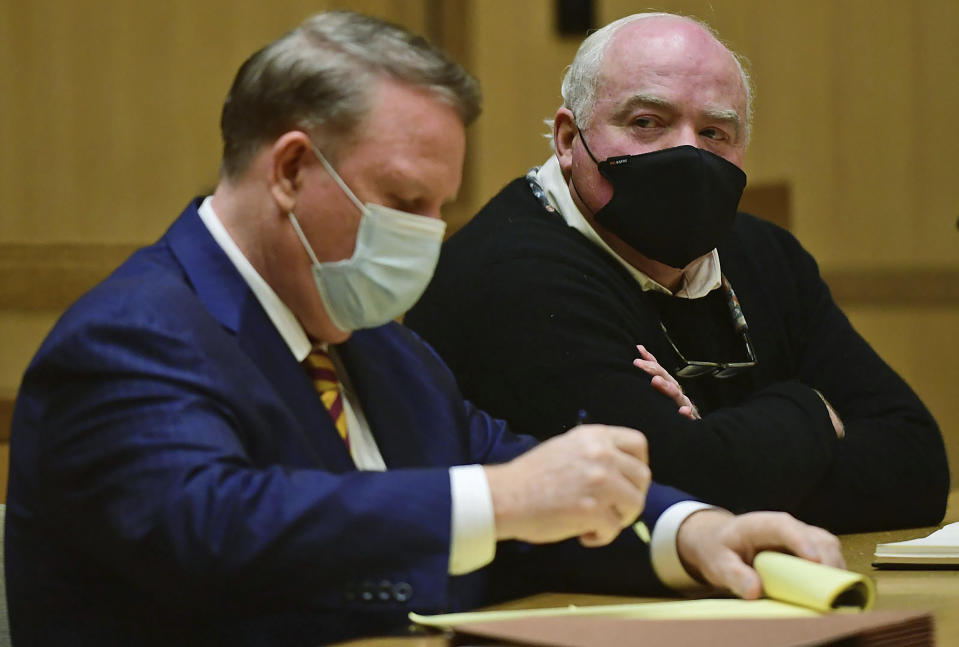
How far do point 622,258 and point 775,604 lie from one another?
3.60ft

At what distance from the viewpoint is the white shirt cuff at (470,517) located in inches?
50.9

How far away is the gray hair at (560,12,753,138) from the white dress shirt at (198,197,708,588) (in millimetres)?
935

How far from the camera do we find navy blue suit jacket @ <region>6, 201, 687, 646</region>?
124 cm

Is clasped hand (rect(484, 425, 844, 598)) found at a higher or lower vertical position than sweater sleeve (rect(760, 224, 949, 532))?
higher

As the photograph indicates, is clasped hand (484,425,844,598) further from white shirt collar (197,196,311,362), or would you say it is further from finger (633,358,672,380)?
finger (633,358,672,380)

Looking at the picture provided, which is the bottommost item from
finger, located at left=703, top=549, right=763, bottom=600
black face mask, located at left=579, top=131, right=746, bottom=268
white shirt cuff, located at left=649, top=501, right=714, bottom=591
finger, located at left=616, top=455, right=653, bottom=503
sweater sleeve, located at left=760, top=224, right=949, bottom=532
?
sweater sleeve, located at left=760, top=224, right=949, bottom=532

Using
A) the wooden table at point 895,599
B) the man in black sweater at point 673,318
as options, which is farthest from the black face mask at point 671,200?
the wooden table at point 895,599

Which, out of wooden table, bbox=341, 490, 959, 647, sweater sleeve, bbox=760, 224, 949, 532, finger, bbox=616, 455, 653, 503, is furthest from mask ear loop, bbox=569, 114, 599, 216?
finger, bbox=616, 455, 653, 503

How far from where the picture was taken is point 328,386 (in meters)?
1.61

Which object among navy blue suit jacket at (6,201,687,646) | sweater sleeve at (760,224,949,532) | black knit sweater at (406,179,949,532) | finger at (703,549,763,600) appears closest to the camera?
navy blue suit jacket at (6,201,687,646)

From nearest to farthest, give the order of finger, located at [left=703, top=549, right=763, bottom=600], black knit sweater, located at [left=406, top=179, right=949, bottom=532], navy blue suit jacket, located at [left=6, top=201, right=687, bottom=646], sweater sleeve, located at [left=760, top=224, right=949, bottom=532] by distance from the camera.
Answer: navy blue suit jacket, located at [left=6, top=201, right=687, bottom=646]
finger, located at [left=703, top=549, right=763, bottom=600]
black knit sweater, located at [left=406, top=179, right=949, bottom=532]
sweater sleeve, located at [left=760, top=224, right=949, bottom=532]

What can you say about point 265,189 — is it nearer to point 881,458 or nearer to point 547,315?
point 547,315

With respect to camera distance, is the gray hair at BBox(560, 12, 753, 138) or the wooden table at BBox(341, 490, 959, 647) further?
the gray hair at BBox(560, 12, 753, 138)

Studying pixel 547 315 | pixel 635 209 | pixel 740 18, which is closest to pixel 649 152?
pixel 635 209
